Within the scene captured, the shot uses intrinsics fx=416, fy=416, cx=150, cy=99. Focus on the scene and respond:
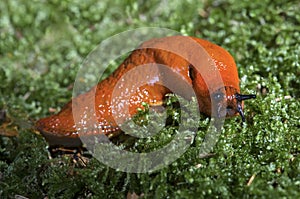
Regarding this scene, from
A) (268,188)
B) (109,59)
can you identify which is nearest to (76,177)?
(268,188)

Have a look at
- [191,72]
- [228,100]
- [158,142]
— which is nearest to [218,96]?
[228,100]

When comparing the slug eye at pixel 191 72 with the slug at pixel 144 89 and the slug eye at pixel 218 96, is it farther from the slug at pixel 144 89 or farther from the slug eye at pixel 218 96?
the slug eye at pixel 218 96

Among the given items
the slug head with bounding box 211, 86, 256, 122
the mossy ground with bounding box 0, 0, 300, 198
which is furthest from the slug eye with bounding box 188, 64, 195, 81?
the mossy ground with bounding box 0, 0, 300, 198

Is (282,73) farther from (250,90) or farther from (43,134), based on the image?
(43,134)

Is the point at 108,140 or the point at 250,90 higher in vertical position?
the point at 250,90

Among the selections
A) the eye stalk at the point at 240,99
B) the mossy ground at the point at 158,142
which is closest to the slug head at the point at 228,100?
the eye stalk at the point at 240,99

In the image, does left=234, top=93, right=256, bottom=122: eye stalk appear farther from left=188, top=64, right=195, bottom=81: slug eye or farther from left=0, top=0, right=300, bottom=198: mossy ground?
left=188, top=64, right=195, bottom=81: slug eye

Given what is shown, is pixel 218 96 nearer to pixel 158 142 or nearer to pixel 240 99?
pixel 240 99
